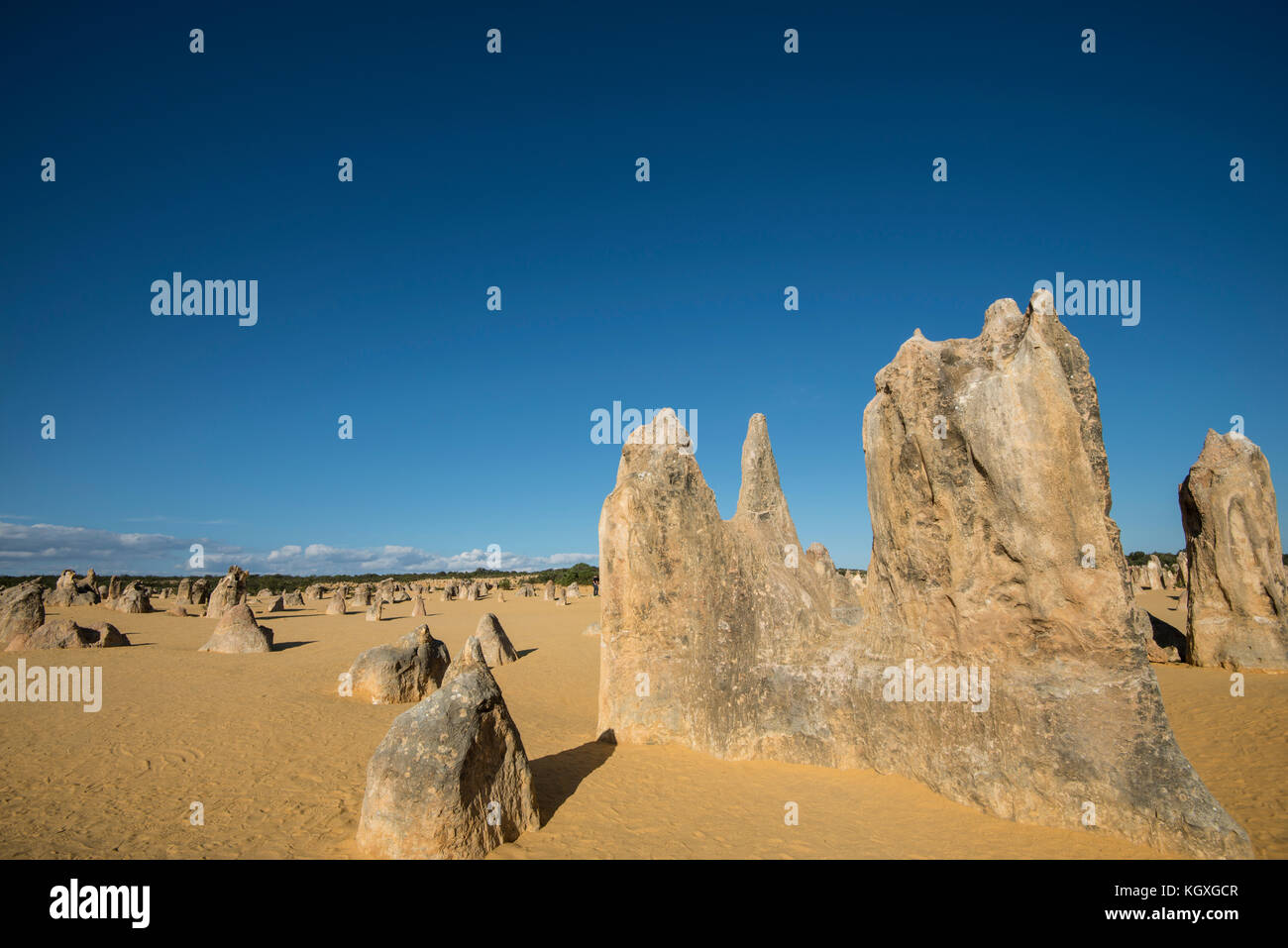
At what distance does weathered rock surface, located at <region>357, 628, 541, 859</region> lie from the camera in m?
5.46

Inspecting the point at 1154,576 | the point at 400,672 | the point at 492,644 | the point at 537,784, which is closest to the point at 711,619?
the point at 537,784

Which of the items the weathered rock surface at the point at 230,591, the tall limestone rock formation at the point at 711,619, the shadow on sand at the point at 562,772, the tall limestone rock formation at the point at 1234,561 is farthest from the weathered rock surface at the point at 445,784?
the weathered rock surface at the point at 230,591

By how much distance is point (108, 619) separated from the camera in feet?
81.1

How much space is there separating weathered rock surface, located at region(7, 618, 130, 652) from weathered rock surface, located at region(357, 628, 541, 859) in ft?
51.8

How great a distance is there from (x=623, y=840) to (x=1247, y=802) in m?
7.16

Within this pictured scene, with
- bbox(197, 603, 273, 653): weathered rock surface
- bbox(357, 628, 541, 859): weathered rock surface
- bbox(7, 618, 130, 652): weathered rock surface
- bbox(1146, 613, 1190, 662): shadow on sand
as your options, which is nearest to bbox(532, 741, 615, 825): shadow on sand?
bbox(357, 628, 541, 859): weathered rock surface

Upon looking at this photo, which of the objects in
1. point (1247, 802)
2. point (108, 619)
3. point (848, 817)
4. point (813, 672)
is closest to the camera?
point (848, 817)

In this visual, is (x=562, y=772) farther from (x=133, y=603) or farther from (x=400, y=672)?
(x=133, y=603)

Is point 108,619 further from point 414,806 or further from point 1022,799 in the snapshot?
point 1022,799

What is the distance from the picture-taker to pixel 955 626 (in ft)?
23.7

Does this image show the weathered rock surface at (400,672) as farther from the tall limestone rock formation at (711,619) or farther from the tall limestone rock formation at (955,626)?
the tall limestone rock formation at (955,626)

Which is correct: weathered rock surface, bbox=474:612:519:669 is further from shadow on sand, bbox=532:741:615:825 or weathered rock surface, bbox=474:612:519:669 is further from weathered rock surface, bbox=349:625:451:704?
shadow on sand, bbox=532:741:615:825

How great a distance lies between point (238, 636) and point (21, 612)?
503cm
